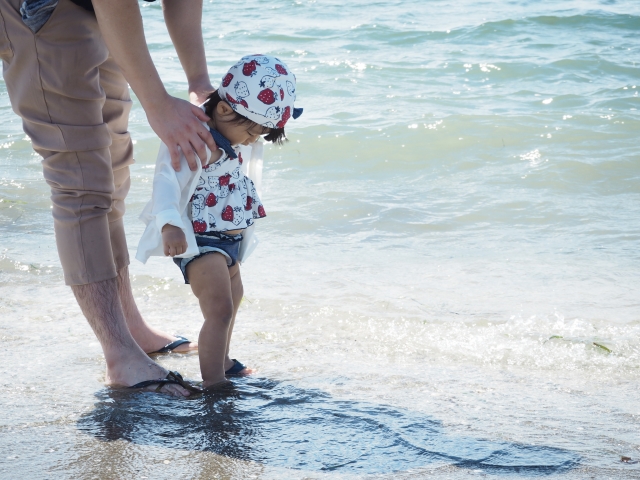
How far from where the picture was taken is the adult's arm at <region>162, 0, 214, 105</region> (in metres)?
2.89

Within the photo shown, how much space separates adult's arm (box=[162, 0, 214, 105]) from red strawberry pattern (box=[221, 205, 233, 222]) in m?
0.47

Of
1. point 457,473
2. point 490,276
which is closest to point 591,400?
point 457,473

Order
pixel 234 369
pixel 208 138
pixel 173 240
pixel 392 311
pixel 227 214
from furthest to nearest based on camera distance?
pixel 392 311
pixel 234 369
pixel 227 214
pixel 208 138
pixel 173 240

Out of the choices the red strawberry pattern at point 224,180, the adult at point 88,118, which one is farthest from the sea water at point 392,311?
the red strawberry pattern at point 224,180

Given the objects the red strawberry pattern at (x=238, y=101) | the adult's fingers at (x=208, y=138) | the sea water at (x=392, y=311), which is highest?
the red strawberry pattern at (x=238, y=101)

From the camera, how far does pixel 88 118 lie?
102 inches

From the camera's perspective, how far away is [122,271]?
2969mm

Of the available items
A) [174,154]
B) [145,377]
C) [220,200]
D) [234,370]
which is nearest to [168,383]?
[145,377]

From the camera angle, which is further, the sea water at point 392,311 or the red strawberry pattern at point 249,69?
the red strawberry pattern at point 249,69

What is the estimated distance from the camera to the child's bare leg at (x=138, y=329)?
2984mm

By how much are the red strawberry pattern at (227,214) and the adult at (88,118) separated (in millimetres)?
203

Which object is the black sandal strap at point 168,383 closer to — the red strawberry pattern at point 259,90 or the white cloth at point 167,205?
A: the white cloth at point 167,205

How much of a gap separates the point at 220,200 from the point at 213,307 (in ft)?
1.17

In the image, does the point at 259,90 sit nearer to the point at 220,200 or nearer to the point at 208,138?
the point at 208,138
